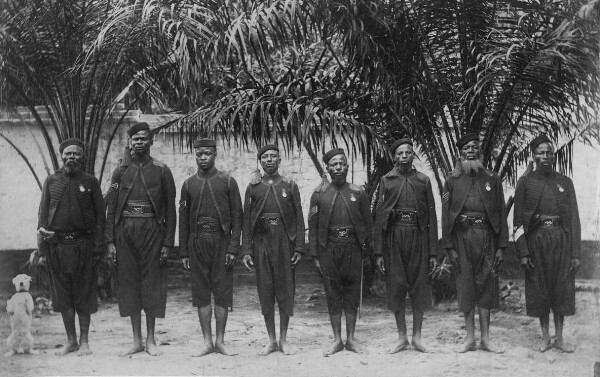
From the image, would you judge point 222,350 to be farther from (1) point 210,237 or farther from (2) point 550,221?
(2) point 550,221

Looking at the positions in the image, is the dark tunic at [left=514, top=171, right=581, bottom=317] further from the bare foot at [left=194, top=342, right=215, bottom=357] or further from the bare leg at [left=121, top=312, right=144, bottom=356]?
the bare leg at [left=121, top=312, right=144, bottom=356]

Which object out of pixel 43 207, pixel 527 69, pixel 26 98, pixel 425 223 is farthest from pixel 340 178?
pixel 26 98

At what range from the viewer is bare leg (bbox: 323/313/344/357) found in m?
6.80

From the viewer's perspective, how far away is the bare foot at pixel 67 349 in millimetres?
6812

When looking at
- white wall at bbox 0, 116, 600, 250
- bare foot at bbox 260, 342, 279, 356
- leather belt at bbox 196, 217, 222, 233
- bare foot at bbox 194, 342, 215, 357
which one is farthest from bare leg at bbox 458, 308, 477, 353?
leather belt at bbox 196, 217, 222, 233

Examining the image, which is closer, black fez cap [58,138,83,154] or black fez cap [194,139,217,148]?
black fez cap [194,139,217,148]

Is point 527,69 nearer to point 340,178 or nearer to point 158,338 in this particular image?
point 340,178

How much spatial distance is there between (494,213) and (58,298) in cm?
349

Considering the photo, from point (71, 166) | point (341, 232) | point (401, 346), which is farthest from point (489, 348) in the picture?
point (71, 166)

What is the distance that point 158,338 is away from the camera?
7195 mm

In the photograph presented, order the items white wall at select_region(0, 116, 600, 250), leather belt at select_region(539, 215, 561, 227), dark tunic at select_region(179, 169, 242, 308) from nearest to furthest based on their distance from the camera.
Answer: dark tunic at select_region(179, 169, 242, 308) < leather belt at select_region(539, 215, 561, 227) < white wall at select_region(0, 116, 600, 250)

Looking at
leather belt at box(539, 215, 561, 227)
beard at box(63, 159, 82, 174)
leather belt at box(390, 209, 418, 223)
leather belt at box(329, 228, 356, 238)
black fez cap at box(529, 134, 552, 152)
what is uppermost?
black fez cap at box(529, 134, 552, 152)

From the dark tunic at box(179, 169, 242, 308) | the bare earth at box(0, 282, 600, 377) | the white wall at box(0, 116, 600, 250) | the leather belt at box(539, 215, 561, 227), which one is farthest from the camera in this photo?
the white wall at box(0, 116, 600, 250)

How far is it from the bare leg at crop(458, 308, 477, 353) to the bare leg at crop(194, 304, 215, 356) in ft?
6.46
